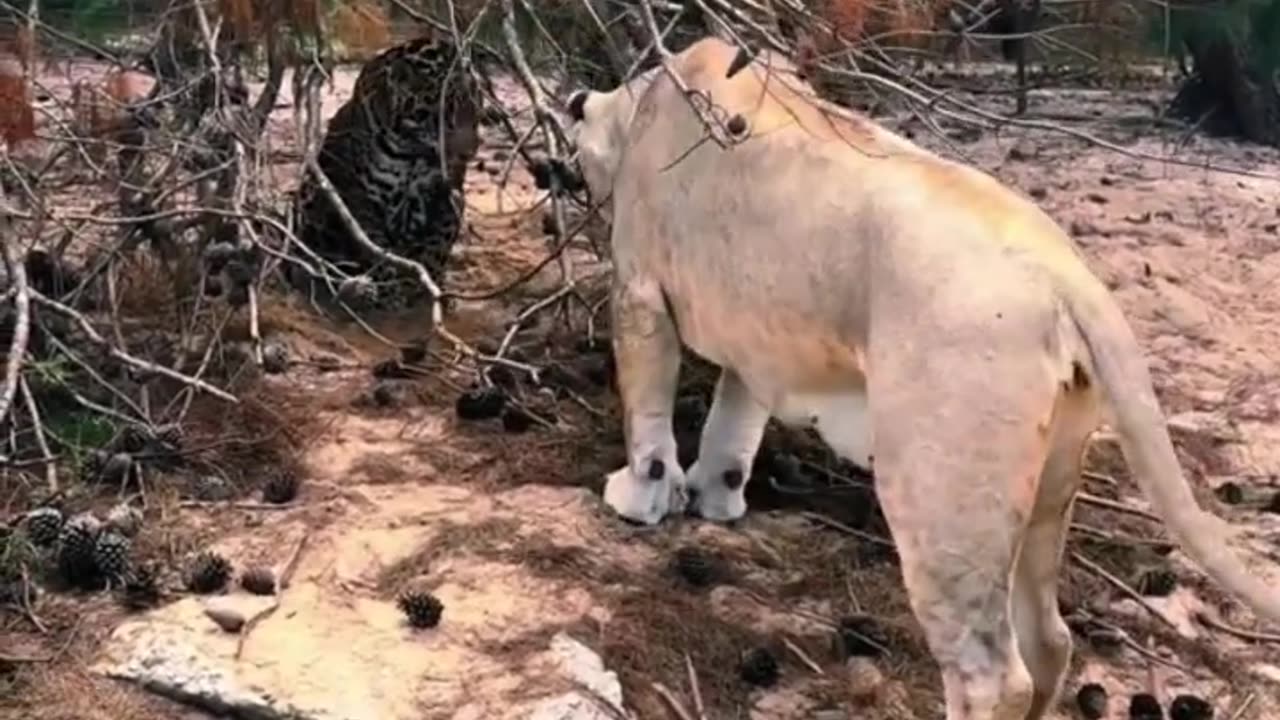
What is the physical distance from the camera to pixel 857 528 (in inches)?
131

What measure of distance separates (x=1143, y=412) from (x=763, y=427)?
1.08 metres

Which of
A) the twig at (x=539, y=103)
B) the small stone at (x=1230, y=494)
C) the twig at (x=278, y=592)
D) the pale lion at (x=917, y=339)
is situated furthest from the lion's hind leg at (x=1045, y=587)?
the twig at (x=539, y=103)

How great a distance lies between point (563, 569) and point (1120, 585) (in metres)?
0.86

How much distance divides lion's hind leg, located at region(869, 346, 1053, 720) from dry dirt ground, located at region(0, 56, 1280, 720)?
39cm

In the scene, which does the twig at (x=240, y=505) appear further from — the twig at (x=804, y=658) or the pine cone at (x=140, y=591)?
the twig at (x=804, y=658)

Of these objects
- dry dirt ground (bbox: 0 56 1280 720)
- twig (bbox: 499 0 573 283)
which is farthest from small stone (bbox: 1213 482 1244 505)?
twig (bbox: 499 0 573 283)

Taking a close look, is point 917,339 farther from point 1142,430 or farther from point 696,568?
point 696,568

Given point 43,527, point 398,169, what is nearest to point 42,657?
point 43,527

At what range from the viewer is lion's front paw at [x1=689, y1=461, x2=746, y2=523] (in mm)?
3287

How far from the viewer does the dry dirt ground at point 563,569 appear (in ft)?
9.09

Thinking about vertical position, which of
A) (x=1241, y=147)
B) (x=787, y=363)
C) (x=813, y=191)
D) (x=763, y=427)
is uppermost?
(x=813, y=191)

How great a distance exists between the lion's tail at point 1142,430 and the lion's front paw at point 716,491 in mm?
980

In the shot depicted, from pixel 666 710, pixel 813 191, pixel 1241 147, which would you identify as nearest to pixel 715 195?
pixel 813 191

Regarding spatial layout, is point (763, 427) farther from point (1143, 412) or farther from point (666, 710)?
point (1143, 412)
